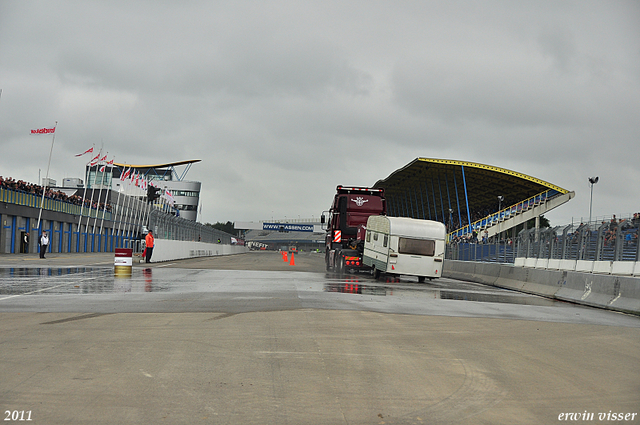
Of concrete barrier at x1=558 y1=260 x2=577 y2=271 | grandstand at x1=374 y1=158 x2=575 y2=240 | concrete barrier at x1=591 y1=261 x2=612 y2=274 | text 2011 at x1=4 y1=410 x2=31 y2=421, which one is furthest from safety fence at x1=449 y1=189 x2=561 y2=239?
text 2011 at x1=4 y1=410 x2=31 y2=421

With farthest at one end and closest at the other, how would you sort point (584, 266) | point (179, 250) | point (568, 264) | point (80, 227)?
point (80, 227) < point (179, 250) < point (568, 264) < point (584, 266)

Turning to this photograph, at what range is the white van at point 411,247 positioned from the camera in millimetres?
23922

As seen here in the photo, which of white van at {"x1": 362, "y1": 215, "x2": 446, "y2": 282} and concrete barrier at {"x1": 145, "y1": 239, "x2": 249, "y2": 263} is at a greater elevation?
white van at {"x1": 362, "y1": 215, "x2": 446, "y2": 282}

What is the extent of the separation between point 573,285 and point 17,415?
1649 centimetres

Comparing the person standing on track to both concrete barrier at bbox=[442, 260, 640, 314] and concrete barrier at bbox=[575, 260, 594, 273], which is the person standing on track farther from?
concrete barrier at bbox=[575, 260, 594, 273]

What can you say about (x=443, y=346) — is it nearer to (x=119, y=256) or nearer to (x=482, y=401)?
(x=482, y=401)

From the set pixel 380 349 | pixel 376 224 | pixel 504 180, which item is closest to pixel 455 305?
pixel 380 349

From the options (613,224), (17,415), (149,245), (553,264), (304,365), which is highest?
(613,224)

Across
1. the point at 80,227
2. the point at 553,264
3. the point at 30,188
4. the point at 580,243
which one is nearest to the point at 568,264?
the point at 580,243

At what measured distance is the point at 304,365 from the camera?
7.17 m

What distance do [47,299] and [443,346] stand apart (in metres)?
8.68

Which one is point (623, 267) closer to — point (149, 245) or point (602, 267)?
point (602, 267)

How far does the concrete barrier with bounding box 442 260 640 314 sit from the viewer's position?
604 inches

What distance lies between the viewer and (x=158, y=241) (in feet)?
128
